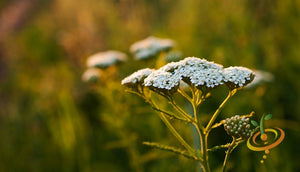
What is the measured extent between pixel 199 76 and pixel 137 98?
2877mm

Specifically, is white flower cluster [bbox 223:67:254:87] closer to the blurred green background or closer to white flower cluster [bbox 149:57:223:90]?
white flower cluster [bbox 149:57:223:90]

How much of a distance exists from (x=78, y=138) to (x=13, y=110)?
1.52 m

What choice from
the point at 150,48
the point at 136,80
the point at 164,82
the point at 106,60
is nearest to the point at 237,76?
the point at 164,82

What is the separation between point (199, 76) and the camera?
147 cm

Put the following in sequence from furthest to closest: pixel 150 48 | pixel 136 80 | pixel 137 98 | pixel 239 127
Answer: pixel 137 98, pixel 150 48, pixel 136 80, pixel 239 127

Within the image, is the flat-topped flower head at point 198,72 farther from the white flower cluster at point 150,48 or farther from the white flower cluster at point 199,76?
the white flower cluster at point 150,48

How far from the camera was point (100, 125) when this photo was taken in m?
4.84

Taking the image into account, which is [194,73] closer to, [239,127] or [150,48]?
[239,127]

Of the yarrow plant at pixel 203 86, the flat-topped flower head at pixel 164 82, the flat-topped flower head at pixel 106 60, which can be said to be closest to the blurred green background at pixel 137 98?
the flat-topped flower head at pixel 106 60

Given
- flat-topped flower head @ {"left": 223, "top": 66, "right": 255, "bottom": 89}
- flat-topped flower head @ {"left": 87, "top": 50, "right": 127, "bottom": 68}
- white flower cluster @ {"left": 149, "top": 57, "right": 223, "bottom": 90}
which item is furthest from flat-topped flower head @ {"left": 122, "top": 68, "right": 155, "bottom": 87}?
flat-topped flower head @ {"left": 87, "top": 50, "right": 127, "bottom": 68}

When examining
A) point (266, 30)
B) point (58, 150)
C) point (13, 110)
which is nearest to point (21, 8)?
point (13, 110)

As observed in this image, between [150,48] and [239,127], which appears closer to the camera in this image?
[239,127]

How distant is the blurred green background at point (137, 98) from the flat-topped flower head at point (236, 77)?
52.3 inches

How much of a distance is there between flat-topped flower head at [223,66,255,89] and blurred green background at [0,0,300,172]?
133cm
